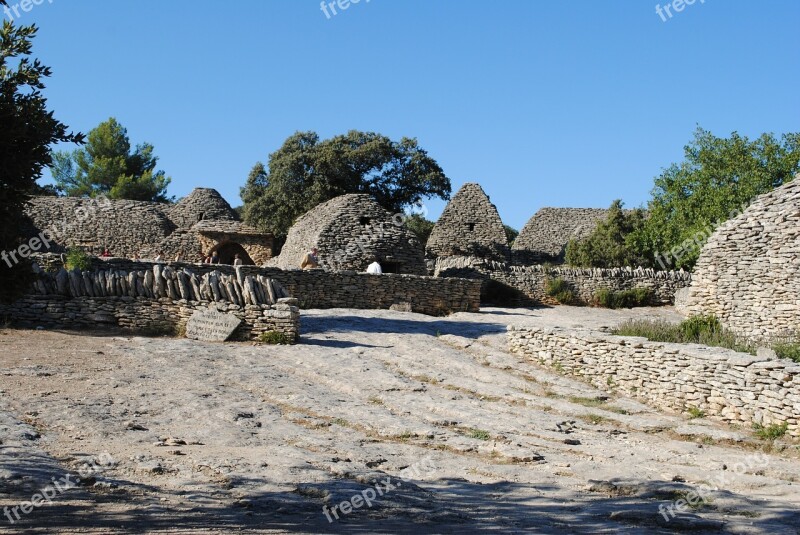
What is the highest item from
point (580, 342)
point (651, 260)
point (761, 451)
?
point (651, 260)

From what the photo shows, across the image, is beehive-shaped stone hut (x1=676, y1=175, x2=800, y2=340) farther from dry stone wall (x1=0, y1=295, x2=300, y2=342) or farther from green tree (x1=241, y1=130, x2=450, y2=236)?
green tree (x1=241, y1=130, x2=450, y2=236)

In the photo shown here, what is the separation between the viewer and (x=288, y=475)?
745cm

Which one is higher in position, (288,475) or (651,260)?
(651,260)

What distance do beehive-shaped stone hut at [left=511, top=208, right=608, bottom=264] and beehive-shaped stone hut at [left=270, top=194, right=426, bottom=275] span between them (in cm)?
1482

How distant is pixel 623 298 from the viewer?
28.6 m

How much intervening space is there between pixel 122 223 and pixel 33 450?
33.5m

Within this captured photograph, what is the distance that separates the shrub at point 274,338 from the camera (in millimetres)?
16125

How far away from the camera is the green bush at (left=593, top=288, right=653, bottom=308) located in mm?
28406

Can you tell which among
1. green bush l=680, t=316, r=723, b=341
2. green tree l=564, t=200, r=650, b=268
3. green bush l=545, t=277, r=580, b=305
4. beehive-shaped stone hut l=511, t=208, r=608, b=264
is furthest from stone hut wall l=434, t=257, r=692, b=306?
beehive-shaped stone hut l=511, t=208, r=608, b=264

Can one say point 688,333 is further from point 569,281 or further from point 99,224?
point 99,224

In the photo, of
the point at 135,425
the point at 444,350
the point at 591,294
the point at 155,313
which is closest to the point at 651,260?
the point at 591,294

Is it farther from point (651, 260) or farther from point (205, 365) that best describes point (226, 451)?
point (651, 260)
